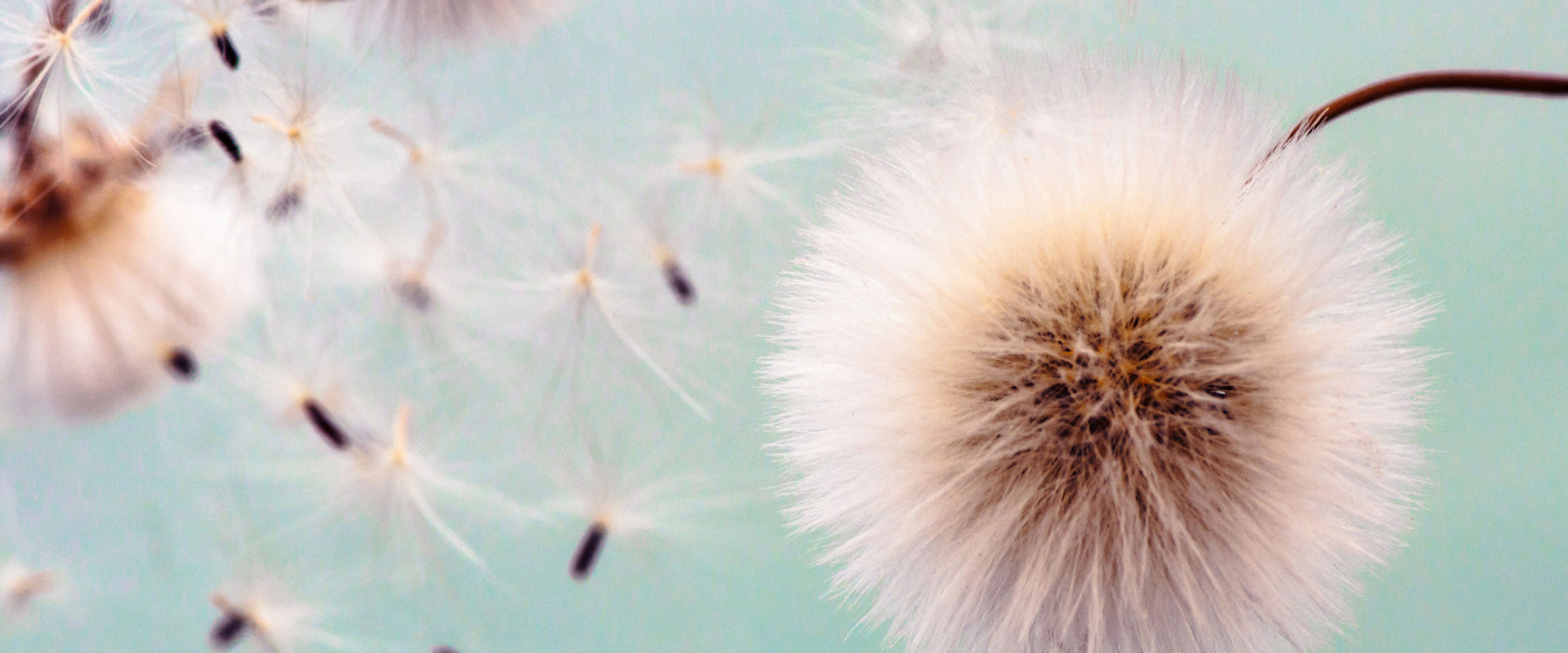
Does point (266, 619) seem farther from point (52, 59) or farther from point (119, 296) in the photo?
point (52, 59)

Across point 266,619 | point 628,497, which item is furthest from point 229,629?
point 628,497

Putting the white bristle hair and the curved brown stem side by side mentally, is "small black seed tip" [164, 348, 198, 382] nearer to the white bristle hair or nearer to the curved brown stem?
the white bristle hair

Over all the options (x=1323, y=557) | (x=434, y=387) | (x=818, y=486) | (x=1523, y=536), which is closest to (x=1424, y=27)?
(x=1523, y=536)

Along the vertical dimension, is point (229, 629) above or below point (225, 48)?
below

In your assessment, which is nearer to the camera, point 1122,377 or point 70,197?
point 1122,377

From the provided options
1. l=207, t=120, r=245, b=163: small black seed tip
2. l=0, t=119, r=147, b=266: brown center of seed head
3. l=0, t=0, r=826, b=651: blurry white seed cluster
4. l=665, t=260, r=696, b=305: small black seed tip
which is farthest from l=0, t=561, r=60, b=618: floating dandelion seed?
l=665, t=260, r=696, b=305: small black seed tip

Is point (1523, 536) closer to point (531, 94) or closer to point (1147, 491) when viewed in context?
point (1147, 491)

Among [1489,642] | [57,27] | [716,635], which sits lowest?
[716,635]
